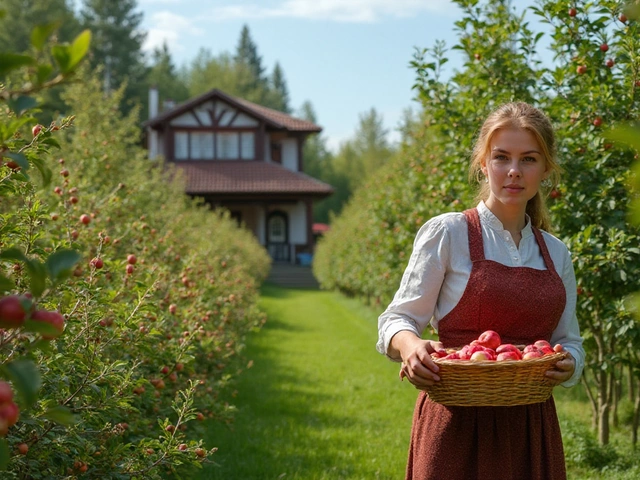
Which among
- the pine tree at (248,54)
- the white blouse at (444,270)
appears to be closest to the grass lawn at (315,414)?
the white blouse at (444,270)

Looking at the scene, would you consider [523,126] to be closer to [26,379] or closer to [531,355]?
[531,355]

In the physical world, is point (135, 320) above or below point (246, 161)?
below

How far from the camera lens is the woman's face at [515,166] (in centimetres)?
263

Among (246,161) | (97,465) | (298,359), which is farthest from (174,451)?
(246,161)

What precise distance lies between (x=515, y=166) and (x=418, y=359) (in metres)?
0.74

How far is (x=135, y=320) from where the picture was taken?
3.30 meters

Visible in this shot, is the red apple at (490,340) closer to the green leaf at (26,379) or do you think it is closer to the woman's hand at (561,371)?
the woman's hand at (561,371)

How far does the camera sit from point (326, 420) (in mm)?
7086

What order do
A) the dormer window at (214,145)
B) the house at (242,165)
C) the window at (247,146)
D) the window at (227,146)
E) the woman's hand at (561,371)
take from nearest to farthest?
the woman's hand at (561,371) < the house at (242,165) < the dormer window at (214,145) < the window at (227,146) < the window at (247,146)

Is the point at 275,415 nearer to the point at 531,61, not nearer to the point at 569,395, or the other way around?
the point at 569,395

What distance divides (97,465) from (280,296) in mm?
19881

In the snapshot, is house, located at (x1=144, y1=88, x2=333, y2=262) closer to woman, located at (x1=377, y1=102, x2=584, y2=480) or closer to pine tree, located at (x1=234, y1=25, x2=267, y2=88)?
woman, located at (x1=377, y1=102, x2=584, y2=480)

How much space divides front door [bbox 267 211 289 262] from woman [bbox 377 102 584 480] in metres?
31.4

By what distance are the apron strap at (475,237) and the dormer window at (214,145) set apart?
30.7m
